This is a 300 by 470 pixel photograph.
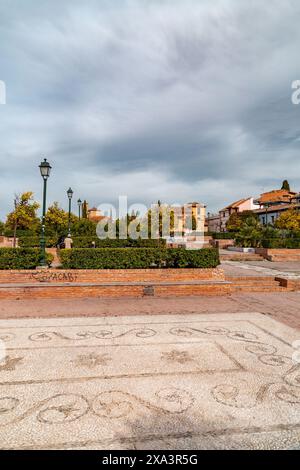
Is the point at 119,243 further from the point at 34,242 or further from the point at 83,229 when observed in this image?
the point at 34,242

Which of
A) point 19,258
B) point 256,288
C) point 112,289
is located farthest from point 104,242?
point 256,288

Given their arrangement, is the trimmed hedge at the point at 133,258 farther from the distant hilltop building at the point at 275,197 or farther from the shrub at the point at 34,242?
the distant hilltop building at the point at 275,197

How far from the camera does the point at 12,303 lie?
26.7 ft

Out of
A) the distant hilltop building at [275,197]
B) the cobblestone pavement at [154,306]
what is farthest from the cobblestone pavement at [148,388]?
the distant hilltop building at [275,197]

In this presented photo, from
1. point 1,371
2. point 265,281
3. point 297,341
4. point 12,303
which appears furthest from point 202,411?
point 265,281

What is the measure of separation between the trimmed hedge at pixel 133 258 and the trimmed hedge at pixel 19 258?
91 centimetres

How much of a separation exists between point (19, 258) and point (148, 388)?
7.87 meters

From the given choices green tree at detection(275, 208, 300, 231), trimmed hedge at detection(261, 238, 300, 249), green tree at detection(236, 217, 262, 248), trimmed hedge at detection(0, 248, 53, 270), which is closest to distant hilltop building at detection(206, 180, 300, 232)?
green tree at detection(275, 208, 300, 231)

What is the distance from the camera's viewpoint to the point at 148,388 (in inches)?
139

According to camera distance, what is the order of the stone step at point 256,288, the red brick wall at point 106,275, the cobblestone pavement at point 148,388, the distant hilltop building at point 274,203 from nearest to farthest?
1. the cobblestone pavement at point 148,388
2. the red brick wall at point 106,275
3. the stone step at point 256,288
4. the distant hilltop building at point 274,203

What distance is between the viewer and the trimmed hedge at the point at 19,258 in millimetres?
9852

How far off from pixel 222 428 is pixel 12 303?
6956 mm

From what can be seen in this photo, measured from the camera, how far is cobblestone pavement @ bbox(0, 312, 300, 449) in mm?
2676

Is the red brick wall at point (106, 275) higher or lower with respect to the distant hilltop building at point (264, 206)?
lower
